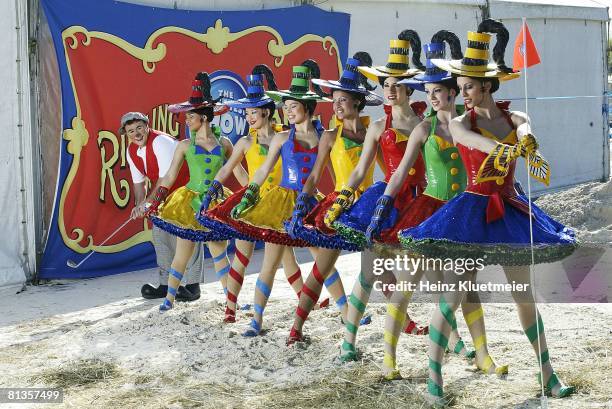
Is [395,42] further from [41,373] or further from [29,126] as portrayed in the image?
[29,126]

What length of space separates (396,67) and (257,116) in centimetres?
147

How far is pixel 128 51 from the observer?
31.3 ft

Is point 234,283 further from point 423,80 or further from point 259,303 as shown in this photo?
point 423,80

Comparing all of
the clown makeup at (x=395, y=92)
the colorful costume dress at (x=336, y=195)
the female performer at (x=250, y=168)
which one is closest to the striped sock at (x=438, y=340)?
the colorful costume dress at (x=336, y=195)

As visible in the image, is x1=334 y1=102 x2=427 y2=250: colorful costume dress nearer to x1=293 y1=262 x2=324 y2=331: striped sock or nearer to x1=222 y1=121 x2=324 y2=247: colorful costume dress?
x1=293 y1=262 x2=324 y2=331: striped sock

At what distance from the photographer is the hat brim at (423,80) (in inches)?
220

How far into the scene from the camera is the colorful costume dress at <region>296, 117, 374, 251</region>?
20.2 ft

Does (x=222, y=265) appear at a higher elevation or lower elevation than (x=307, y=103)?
lower

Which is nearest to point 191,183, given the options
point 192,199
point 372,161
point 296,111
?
point 192,199

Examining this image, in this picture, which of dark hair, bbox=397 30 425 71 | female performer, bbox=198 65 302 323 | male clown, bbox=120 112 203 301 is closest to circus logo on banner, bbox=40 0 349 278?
male clown, bbox=120 112 203 301

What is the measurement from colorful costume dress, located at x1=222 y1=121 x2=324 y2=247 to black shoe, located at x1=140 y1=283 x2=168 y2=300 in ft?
5.97

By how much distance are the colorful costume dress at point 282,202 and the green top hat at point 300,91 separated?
21 centimetres

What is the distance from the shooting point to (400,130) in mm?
6012

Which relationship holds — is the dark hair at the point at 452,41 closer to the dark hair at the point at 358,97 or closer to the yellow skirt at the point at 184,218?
the dark hair at the point at 358,97
